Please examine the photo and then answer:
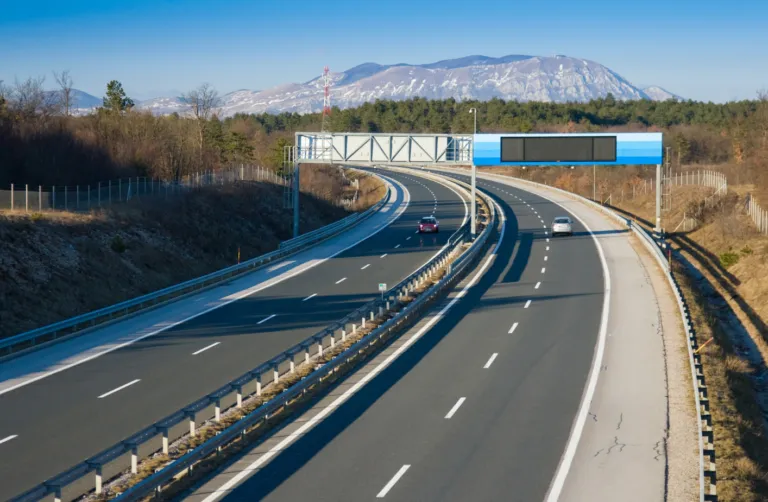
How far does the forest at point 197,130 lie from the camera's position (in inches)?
2475

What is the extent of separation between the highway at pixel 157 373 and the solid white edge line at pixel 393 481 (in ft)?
17.1

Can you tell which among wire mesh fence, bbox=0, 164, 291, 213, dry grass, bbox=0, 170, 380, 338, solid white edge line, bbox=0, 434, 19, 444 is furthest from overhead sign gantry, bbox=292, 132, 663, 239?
solid white edge line, bbox=0, 434, 19, 444

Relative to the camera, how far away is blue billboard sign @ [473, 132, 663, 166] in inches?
2383

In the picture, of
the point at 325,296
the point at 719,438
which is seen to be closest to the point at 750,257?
the point at 325,296

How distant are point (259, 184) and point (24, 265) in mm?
37465

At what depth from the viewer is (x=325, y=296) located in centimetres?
3991

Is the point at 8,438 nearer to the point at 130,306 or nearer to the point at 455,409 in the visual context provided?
the point at 455,409

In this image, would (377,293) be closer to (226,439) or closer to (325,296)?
(325,296)

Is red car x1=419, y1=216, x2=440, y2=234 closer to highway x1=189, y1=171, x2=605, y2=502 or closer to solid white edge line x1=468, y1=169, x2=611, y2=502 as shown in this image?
solid white edge line x1=468, y1=169, x2=611, y2=502

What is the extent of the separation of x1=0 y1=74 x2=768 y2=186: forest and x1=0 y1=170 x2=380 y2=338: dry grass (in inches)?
337

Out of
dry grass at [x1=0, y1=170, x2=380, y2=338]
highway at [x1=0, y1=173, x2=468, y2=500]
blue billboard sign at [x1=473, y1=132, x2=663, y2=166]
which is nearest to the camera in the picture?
highway at [x1=0, y1=173, x2=468, y2=500]

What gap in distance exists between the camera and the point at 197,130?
89.4 m

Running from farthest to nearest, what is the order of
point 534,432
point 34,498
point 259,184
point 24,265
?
1. point 259,184
2. point 24,265
3. point 534,432
4. point 34,498

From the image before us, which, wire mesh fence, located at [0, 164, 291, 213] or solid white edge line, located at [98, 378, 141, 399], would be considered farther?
wire mesh fence, located at [0, 164, 291, 213]
